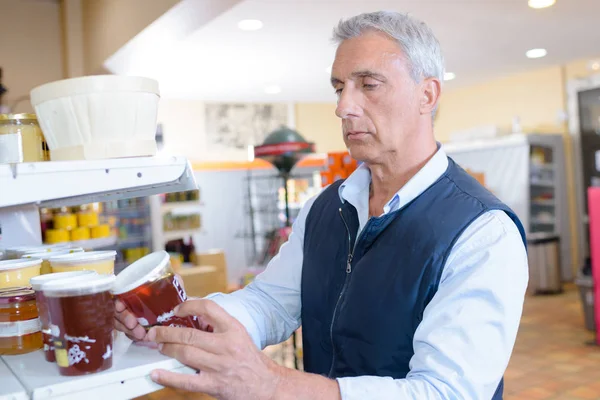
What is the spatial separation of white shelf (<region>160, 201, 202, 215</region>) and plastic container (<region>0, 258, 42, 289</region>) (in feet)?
21.7

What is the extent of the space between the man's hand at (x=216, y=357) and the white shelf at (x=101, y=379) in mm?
16

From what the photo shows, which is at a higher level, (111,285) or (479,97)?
(479,97)

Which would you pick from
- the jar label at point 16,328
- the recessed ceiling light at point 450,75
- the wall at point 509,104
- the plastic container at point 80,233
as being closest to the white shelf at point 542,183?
the wall at point 509,104

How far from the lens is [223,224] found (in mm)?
8938

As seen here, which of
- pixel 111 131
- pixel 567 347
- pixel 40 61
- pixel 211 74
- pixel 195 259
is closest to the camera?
pixel 111 131

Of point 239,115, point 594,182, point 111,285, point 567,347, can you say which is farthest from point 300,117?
point 111,285

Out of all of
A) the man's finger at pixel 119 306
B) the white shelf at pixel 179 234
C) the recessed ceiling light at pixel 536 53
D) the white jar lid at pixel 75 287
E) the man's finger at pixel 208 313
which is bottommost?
the white shelf at pixel 179 234

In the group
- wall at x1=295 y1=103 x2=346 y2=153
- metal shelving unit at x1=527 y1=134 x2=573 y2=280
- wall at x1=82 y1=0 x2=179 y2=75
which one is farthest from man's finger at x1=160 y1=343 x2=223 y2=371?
wall at x1=295 y1=103 x2=346 y2=153

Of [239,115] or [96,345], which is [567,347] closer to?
[96,345]

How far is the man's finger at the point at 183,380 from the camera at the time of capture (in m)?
0.87

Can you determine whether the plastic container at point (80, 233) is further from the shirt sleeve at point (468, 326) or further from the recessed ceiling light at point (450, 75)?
the recessed ceiling light at point (450, 75)

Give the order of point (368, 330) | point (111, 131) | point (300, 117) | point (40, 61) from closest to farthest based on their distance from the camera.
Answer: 1. point (111, 131)
2. point (368, 330)
3. point (40, 61)
4. point (300, 117)

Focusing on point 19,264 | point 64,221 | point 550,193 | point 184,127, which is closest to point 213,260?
point 184,127

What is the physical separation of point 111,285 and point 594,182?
7690mm
